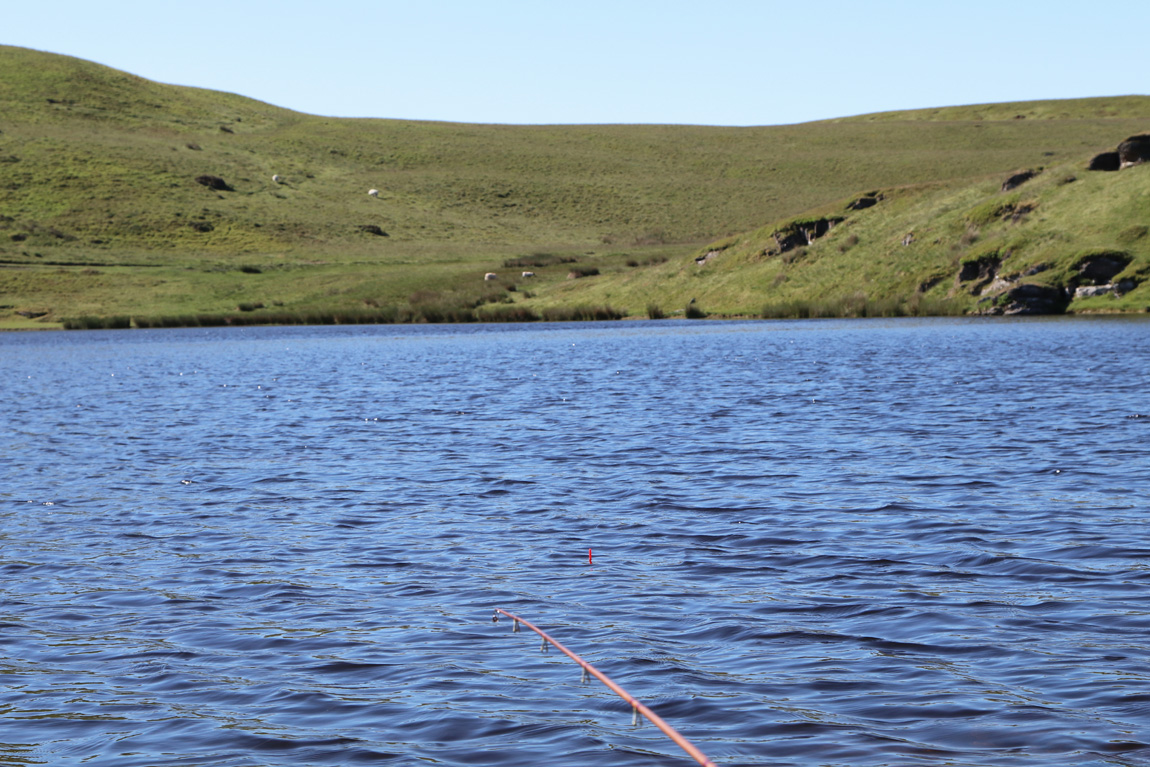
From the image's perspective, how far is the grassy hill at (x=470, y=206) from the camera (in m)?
84.5

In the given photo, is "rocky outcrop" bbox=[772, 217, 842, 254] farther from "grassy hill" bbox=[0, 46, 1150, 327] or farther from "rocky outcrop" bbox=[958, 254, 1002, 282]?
"rocky outcrop" bbox=[958, 254, 1002, 282]

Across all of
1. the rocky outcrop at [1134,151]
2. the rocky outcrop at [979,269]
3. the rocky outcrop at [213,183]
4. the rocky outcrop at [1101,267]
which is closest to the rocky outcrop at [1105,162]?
the rocky outcrop at [1134,151]

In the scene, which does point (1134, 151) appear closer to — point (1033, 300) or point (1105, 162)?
point (1105, 162)

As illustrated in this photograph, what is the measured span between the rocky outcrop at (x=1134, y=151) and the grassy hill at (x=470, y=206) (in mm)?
1230

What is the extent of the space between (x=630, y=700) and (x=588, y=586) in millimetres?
5342

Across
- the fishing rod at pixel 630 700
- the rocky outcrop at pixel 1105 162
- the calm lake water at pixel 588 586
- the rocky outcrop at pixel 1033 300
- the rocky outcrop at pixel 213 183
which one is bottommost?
the calm lake water at pixel 588 586

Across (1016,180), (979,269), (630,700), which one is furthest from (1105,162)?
(630,700)

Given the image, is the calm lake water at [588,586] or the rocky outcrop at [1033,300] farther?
the rocky outcrop at [1033,300]

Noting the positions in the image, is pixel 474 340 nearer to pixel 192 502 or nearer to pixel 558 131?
pixel 192 502

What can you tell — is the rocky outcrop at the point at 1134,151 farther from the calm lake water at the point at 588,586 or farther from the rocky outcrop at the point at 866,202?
the calm lake water at the point at 588,586

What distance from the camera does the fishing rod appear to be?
5.29 meters

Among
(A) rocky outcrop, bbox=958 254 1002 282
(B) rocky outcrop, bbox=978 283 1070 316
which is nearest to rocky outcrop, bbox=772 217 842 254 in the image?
(A) rocky outcrop, bbox=958 254 1002 282

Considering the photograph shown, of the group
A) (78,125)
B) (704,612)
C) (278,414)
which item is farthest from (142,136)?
(704,612)

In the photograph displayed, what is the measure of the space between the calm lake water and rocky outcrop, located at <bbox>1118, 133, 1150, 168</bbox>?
5144 cm
